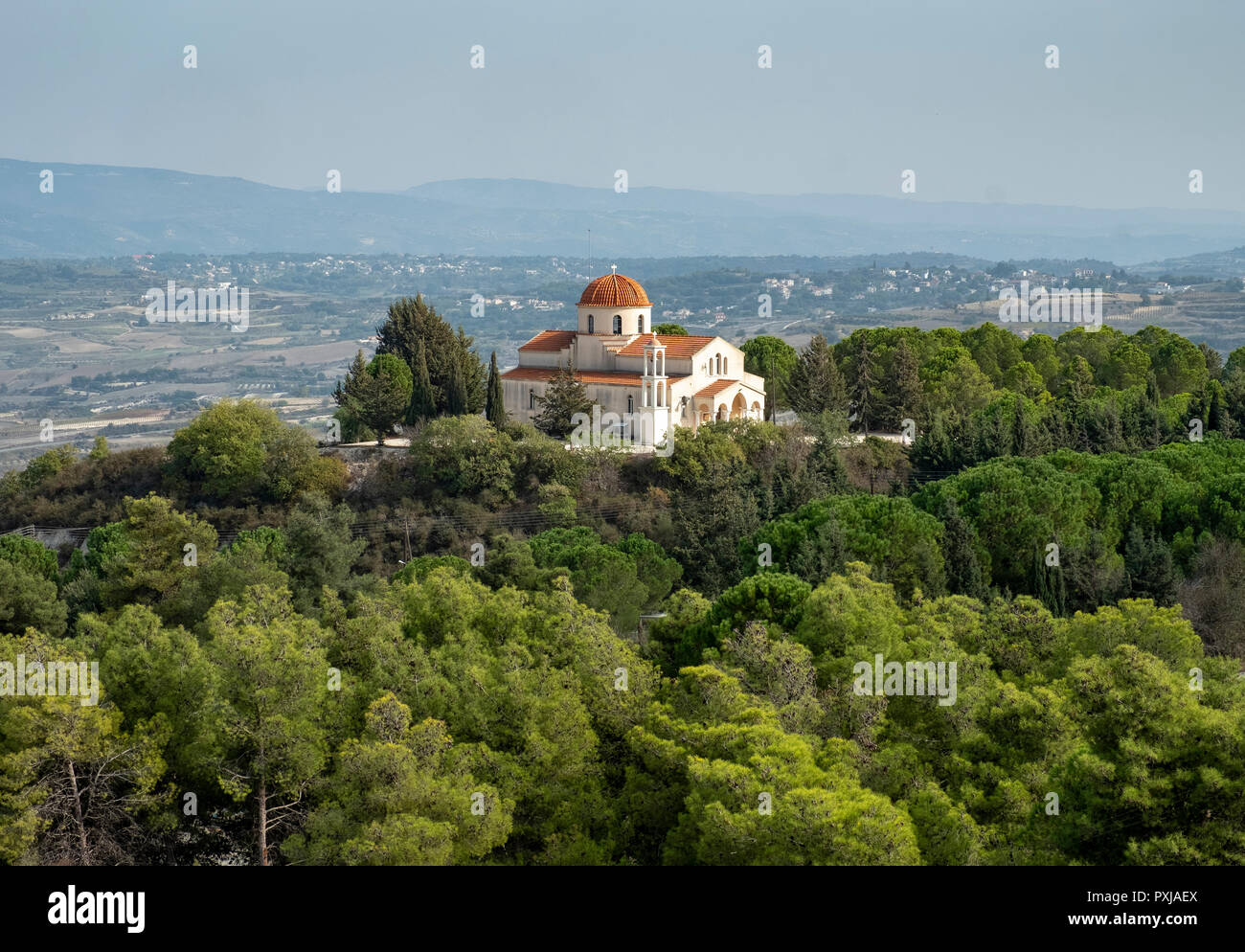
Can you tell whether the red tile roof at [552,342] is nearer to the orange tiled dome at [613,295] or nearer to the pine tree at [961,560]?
the orange tiled dome at [613,295]

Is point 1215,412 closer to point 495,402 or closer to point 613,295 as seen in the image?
point 613,295

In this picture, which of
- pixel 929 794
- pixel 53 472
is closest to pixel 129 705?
pixel 929 794

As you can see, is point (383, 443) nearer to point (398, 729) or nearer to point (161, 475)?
point (161, 475)

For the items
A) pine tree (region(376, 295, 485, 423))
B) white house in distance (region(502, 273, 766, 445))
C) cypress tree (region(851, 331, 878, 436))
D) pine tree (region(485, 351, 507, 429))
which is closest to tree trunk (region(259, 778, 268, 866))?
white house in distance (region(502, 273, 766, 445))

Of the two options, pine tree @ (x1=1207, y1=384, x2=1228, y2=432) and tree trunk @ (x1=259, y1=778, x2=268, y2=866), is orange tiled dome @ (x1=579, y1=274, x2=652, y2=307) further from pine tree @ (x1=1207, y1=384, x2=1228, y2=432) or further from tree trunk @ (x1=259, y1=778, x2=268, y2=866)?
tree trunk @ (x1=259, y1=778, x2=268, y2=866)

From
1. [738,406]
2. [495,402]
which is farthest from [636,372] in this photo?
[495,402]
